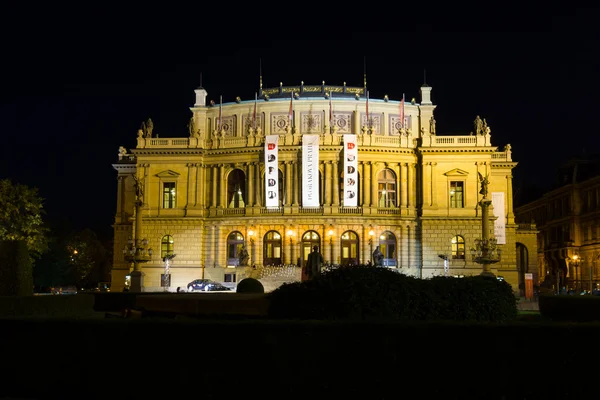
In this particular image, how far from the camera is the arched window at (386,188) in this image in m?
66.2

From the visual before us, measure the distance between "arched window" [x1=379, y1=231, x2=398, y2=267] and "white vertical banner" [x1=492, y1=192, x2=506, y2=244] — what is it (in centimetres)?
916

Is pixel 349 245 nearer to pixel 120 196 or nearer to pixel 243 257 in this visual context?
pixel 243 257

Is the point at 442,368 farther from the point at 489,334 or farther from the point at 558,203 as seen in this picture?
the point at 558,203

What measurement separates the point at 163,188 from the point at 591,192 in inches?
1835

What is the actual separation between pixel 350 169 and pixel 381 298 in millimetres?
46568

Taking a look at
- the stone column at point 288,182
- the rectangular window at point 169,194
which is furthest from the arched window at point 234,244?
the rectangular window at point 169,194

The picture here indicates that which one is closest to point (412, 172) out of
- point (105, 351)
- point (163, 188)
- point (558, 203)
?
point (163, 188)

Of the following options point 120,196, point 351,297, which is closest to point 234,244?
point 120,196

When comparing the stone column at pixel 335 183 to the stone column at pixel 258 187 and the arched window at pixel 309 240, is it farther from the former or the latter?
the stone column at pixel 258 187

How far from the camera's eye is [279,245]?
65.2 meters

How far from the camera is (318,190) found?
210ft

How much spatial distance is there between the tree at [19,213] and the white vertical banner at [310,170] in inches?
852

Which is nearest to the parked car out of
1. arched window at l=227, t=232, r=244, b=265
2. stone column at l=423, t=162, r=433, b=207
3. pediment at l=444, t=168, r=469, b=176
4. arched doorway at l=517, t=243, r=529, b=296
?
arched window at l=227, t=232, r=244, b=265

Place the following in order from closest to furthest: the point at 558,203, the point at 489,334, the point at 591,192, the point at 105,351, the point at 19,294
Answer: the point at 489,334, the point at 105,351, the point at 19,294, the point at 591,192, the point at 558,203
